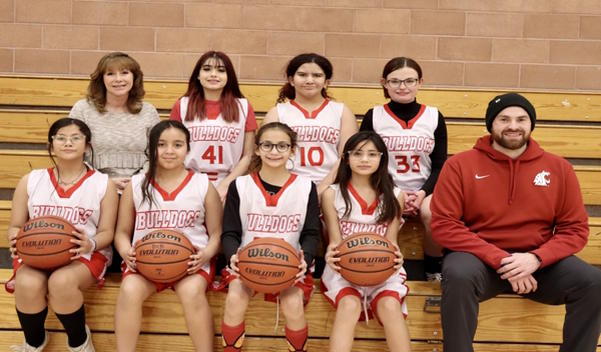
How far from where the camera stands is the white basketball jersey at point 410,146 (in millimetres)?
2820

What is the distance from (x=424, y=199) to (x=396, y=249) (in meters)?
0.51

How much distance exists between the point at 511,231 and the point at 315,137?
40.9 inches

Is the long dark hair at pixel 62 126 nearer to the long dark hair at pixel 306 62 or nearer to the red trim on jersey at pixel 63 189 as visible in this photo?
the red trim on jersey at pixel 63 189

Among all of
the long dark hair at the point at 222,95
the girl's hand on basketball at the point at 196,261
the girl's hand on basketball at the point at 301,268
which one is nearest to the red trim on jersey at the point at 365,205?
the girl's hand on basketball at the point at 301,268

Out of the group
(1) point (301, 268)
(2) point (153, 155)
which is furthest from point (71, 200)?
Answer: (1) point (301, 268)

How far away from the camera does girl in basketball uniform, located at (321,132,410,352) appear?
2.20 meters

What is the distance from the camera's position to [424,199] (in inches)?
105

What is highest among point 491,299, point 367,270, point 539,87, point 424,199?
point 539,87

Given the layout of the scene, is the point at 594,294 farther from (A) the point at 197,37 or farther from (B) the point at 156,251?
(A) the point at 197,37

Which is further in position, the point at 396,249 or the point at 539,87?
the point at 539,87

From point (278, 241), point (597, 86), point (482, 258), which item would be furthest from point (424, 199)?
point (597, 86)

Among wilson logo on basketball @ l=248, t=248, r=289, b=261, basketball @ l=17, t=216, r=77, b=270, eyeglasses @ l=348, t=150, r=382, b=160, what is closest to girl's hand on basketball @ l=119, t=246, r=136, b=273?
basketball @ l=17, t=216, r=77, b=270

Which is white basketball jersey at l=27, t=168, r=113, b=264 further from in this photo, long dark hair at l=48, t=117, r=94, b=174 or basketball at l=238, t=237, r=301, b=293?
basketball at l=238, t=237, r=301, b=293

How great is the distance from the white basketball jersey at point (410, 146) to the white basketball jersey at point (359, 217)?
41cm
